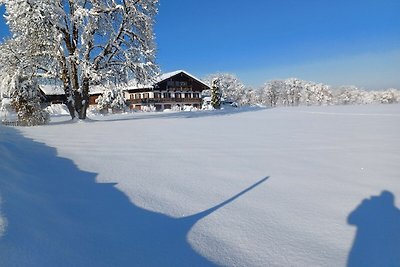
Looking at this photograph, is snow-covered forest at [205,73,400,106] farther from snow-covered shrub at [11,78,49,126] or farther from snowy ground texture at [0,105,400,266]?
snowy ground texture at [0,105,400,266]

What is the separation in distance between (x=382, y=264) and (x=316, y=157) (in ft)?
15.8

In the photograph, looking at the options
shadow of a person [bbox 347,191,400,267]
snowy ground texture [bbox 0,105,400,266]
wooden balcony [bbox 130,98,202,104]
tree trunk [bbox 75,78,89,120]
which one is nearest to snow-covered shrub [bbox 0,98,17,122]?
tree trunk [bbox 75,78,89,120]

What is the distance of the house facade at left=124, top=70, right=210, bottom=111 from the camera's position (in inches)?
2290

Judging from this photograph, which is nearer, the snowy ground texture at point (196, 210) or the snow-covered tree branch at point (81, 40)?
the snowy ground texture at point (196, 210)

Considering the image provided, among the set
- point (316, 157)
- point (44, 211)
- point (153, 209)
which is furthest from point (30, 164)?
point (316, 157)

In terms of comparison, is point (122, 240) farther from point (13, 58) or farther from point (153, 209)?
point (13, 58)

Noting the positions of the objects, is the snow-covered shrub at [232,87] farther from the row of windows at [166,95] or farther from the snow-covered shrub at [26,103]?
the snow-covered shrub at [26,103]

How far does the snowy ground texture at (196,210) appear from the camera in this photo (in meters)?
2.85

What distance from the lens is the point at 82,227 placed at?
326cm

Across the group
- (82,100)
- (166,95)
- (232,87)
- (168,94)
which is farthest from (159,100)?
(232,87)

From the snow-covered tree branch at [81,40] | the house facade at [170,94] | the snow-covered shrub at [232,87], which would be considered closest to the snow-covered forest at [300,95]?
the snow-covered shrub at [232,87]

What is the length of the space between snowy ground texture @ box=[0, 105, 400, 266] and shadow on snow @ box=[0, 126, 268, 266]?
0.01m

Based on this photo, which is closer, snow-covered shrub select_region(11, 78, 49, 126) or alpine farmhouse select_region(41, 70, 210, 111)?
snow-covered shrub select_region(11, 78, 49, 126)

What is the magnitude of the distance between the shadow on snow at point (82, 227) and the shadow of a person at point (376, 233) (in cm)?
159
